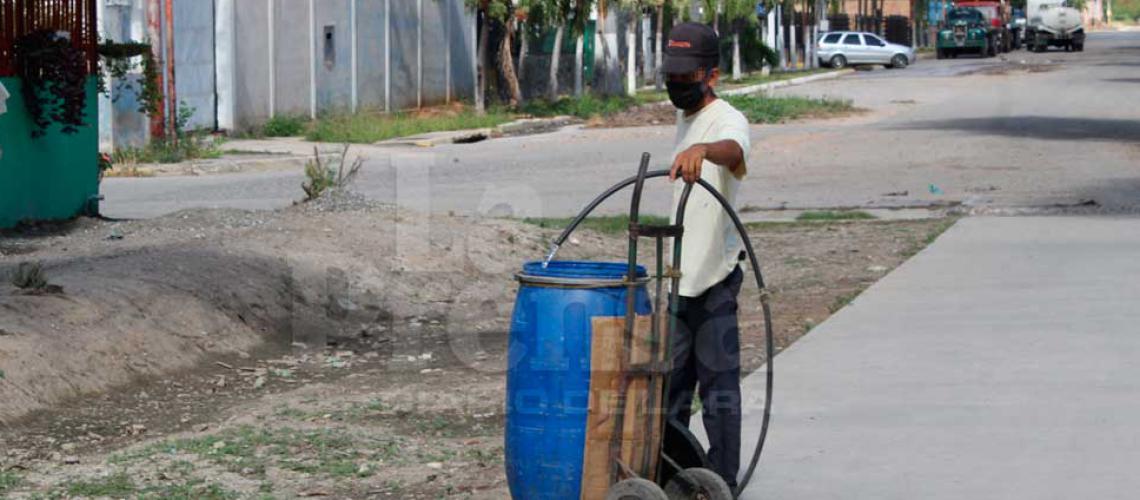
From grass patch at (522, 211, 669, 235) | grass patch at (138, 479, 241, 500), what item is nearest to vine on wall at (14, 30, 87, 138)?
grass patch at (522, 211, 669, 235)

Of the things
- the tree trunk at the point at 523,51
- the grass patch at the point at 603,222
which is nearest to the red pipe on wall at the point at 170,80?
the grass patch at the point at 603,222

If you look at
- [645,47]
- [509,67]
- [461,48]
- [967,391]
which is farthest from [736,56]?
[967,391]

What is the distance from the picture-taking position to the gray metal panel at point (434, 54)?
34250 millimetres

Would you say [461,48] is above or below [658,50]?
below

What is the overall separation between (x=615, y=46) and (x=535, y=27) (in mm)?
4104

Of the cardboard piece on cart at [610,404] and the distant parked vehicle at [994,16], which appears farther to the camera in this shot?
the distant parked vehicle at [994,16]

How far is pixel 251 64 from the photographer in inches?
1085

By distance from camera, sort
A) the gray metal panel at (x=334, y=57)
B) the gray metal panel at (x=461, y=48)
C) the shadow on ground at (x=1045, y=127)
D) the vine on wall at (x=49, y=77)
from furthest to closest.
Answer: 1. the gray metal panel at (x=461, y=48)
2. the gray metal panel at (x=334, y=57)
3. the shadow on ground at (x=1045, y=127)
4. the vine on wall at (x=49, y=77)

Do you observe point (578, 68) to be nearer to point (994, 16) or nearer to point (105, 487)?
point (105, 487)

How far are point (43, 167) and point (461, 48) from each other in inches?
890

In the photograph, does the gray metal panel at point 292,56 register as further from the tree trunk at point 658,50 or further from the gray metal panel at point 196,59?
the tree trunk at point 658,50

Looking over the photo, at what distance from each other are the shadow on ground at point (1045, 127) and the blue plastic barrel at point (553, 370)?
2032 cm

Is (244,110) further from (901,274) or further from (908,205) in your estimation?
(901,274)

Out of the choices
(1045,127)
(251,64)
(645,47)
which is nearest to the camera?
(1045,127)
